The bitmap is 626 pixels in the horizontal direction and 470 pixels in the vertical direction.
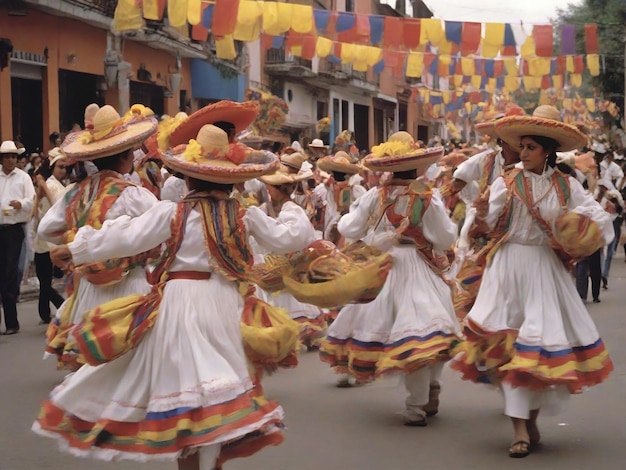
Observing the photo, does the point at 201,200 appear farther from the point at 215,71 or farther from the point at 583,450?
the point at 215,71

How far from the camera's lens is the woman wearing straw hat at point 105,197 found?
6.89 m

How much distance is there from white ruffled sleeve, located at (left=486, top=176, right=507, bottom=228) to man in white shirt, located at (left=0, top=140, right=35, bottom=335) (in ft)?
20.9

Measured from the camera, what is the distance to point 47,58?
72.4 ft

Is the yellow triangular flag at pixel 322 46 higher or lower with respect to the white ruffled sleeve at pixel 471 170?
higher

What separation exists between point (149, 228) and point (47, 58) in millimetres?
17749

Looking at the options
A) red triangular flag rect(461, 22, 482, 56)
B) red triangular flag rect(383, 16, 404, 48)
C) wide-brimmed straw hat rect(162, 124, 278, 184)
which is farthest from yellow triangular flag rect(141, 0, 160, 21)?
wide-brimmed straw hat rect(162, 124, 278, 184)

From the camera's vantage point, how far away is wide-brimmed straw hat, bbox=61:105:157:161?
270 inches

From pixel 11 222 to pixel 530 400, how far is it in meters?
7.04

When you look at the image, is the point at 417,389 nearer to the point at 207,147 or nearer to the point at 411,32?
the point at 207,147

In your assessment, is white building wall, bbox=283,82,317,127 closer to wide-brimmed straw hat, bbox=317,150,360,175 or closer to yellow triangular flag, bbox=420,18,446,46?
yellow triangular flag, bbox=420,18,446,46

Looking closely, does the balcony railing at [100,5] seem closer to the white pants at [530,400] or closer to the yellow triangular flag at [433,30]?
the yellow triangular flag at [433,30]

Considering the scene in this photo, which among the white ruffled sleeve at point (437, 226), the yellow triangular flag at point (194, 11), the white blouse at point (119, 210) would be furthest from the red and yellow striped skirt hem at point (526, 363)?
the yellow triangular flag at point (194, 11)

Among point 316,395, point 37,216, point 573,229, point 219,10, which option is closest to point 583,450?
point 573,229

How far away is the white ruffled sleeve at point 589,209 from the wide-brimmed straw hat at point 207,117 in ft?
6.61
